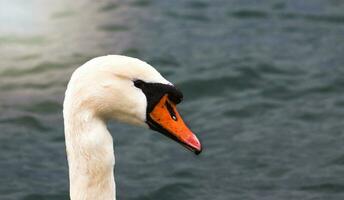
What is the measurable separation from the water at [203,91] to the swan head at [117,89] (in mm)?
2905

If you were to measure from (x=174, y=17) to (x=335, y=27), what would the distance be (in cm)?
180

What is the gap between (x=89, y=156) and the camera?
5996mm

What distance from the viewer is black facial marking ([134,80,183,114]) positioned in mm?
5988

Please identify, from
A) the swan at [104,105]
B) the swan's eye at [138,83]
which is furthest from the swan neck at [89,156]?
the swan's eye at [138,83]

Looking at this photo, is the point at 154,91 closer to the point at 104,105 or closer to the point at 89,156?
the point at 104,105

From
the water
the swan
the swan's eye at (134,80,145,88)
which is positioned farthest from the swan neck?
the water

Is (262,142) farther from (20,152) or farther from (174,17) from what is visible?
(174,17)

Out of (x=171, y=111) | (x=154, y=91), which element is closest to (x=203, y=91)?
(x=171, y=111)

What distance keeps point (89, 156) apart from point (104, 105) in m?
0.29

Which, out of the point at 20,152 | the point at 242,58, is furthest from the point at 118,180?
the point at 242,58

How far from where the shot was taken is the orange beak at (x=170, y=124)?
20.0ft

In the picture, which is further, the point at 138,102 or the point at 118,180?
the point at 118,180

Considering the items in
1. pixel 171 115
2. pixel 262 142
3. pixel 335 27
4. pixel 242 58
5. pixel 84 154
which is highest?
pixel 335 27

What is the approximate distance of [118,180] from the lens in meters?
9.13
